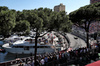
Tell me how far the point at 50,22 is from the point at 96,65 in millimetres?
9120

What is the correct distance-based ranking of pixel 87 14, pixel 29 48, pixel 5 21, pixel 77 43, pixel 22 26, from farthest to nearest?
pixel 77 43, pixel 29 48, pixel 87 14, pixel 22 26, pixel 5 21

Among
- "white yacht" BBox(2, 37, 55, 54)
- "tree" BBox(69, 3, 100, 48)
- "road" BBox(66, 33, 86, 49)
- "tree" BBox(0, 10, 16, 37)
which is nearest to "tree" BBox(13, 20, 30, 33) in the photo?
"tree" BBox(0, 10, 16, 37)

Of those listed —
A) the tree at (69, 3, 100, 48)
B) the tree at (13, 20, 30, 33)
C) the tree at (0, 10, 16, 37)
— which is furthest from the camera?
the tree at (69, 3, 100, 48)

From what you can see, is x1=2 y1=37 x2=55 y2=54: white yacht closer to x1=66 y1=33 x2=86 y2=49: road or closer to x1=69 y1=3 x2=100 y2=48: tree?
x1=66 y1=33 x2=86 y2=49: road

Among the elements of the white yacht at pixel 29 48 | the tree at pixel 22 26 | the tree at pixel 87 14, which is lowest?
the white yacht at pixel 29 48

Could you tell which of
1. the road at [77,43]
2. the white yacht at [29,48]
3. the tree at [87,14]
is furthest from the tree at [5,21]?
the road at [77,43]

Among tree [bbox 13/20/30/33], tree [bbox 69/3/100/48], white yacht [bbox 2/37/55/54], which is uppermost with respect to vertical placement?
tree [bbox 69/3/100/48]

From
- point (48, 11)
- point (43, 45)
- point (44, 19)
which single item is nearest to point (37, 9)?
point (48, 11)

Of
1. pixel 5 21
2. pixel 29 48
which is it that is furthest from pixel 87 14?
pixel 5 21

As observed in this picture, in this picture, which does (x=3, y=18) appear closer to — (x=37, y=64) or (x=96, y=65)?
(x=37, y=64)

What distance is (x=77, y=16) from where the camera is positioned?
19.9 metres

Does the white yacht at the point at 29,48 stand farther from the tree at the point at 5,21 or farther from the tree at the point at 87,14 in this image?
the tree at the point at 5,21

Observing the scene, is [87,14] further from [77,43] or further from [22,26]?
[22,26]

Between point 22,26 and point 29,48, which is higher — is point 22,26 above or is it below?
above
